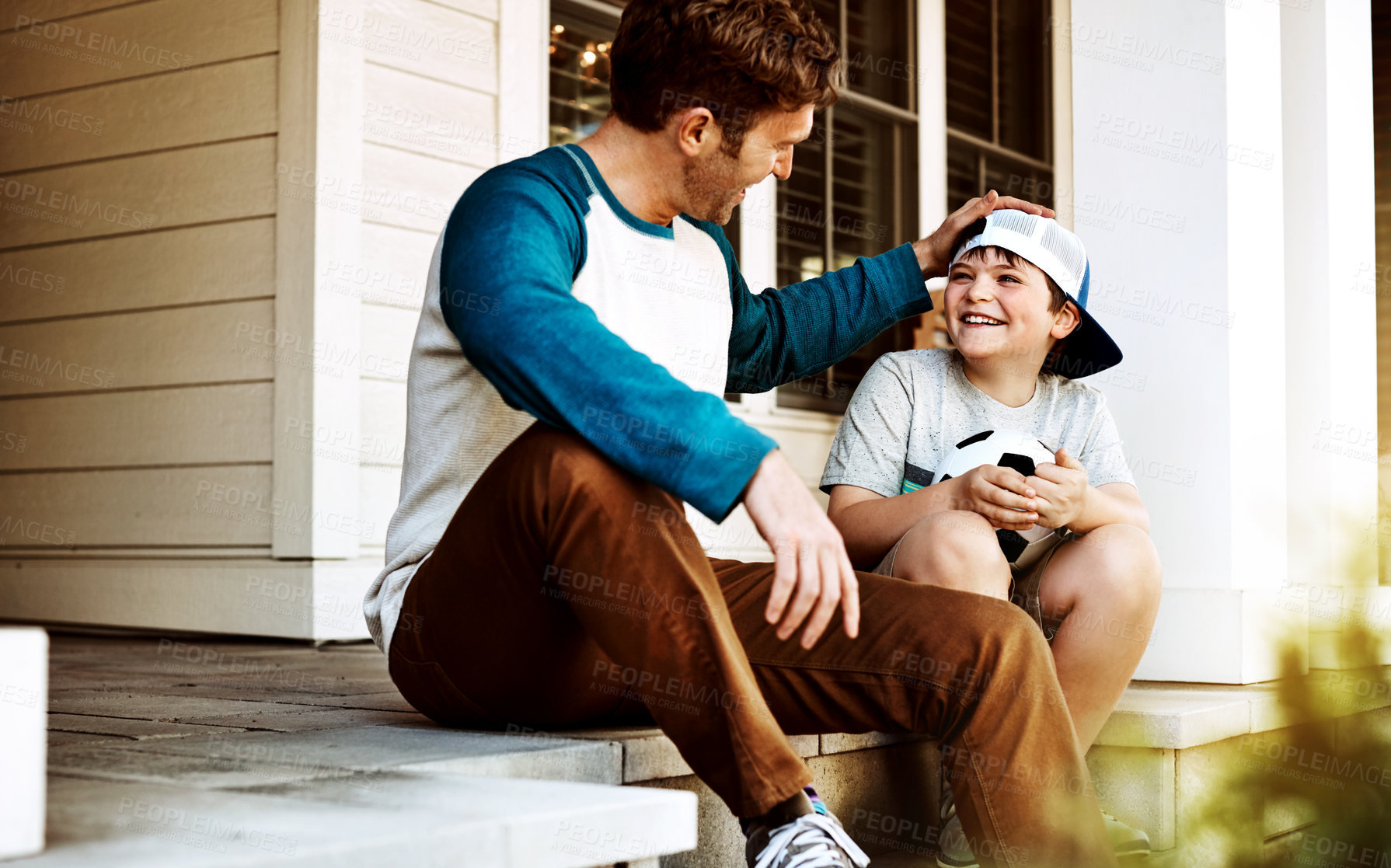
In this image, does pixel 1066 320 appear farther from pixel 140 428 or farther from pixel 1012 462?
pixel 140 428

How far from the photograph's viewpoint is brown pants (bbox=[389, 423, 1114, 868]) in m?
1.30

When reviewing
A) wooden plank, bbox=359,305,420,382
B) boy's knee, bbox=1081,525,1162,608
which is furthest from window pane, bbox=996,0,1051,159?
boy's knee, bbox=1081,525,1162,608

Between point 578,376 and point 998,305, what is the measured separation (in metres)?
0.96

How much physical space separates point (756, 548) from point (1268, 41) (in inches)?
105

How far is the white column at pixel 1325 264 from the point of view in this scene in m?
2.89

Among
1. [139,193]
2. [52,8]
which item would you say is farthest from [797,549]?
[52,8]

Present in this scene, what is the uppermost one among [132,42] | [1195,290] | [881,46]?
[881,46]

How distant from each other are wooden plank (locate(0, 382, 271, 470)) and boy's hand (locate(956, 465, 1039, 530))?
2.22m

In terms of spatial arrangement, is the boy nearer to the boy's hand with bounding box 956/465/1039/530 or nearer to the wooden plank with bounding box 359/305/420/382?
the boy's hand with bounding box 956/465/1039/530

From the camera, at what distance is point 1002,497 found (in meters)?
1.75

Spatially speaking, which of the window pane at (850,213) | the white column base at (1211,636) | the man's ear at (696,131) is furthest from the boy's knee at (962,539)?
the window pane at (850,213)

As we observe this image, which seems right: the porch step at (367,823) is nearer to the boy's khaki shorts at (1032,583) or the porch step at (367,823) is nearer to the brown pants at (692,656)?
the brown pants at (692,656)

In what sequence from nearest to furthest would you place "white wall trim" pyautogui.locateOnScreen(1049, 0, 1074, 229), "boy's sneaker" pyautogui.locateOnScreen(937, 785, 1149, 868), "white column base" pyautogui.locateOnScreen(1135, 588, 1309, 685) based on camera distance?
"boy's sneaker" pyautogui.locateOnScreen(937, 785, 1149, 868) → "white column base" pyautogui.locateOnScreen(1135, 588, 1309, 685) → "white wall trim" pyautogui.locateOnScreen(1049, 0, 1074, 229)

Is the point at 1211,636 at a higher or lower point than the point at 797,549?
lower
